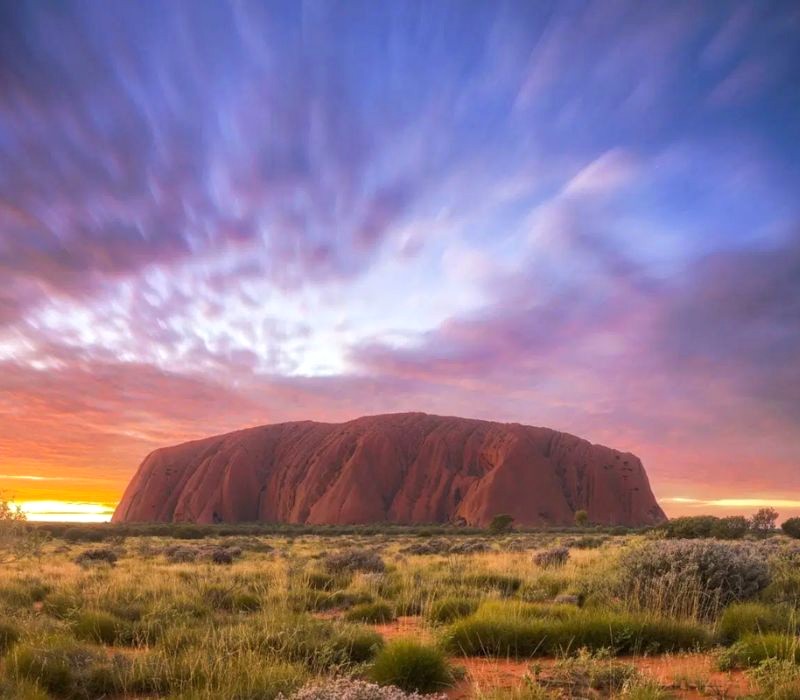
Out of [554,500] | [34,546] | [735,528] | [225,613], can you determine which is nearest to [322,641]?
[225,613]

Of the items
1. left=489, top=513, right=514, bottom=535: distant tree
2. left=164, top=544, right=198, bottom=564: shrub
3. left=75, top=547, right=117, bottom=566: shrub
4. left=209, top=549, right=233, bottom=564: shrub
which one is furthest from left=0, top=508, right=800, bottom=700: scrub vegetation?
left=489, top=513, right=514, bottom=535: distant tree

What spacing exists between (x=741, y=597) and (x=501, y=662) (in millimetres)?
4897

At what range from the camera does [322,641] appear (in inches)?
281

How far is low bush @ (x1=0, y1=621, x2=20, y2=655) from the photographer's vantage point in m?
8.01

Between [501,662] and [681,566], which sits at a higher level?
[681,566]

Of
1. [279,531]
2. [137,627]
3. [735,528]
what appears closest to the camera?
[137,627]

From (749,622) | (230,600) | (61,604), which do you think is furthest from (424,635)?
(61,604)

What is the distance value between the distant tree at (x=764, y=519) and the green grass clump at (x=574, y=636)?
4317 centimetres

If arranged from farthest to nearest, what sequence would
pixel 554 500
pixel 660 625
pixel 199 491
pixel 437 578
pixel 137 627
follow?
pixel 199 491, pixel 554 500, pixel 437 578, pixel 137 627, pixel 660 625

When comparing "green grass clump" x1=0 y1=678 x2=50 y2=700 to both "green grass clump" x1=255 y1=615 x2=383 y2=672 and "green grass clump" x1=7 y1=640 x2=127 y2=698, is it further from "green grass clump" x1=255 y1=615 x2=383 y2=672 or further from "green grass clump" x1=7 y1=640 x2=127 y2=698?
"green grass clump" x1=255 y1=615 x2=383 y2=672

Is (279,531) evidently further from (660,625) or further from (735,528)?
(660,625)

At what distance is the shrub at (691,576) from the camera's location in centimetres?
891

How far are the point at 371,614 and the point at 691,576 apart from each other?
4.87 meters

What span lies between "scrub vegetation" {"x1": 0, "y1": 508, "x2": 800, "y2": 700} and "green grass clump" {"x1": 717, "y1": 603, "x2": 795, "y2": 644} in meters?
0.02
